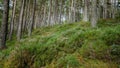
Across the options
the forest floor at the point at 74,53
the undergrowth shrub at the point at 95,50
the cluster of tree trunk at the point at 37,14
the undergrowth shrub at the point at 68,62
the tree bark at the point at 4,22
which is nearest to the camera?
the undergrowth shrub at the point at 68,62

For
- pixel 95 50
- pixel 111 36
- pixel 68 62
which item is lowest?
pixel 68 62

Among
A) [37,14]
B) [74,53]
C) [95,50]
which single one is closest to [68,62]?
[74,53]

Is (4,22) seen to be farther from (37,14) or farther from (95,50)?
(37,14)

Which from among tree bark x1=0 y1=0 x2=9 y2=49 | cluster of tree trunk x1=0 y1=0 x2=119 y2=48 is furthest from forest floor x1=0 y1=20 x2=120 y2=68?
cluster of tree trunk x1=0 y1=0 x2=119 y2=48

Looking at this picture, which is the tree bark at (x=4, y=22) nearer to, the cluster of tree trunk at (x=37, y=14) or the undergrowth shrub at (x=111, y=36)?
the cluster of tree trunk at (x=37, y=14)

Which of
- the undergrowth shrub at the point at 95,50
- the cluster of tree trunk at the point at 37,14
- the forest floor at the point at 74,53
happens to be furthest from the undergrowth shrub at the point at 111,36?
the cluster of tree trunk at the point at 37,14

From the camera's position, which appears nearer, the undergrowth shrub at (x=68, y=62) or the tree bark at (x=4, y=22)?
the undergrowth shrub at (x=68, y=62)

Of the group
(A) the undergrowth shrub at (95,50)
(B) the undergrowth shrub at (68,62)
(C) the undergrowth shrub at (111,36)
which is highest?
(C) the undergrowth shrub at (111,36)

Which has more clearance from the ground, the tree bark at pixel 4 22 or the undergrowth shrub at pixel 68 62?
the tree bark at pixel 4 22

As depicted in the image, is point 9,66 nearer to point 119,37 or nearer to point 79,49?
point 79,49

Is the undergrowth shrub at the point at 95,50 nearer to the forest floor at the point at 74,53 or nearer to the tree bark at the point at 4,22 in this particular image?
the forest floor at the point at 74,53

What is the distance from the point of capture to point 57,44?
779cm

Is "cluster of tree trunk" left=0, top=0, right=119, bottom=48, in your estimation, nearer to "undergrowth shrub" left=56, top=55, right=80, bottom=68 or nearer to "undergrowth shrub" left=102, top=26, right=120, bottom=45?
"undergrowth shrub" left=56, top=55, right=80, bottom=68

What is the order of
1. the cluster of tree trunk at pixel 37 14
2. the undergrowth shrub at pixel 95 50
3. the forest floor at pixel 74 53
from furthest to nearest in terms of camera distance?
the cluster of tree trunk at pixel 37 14 < the undergrowth shrub at pixel 95 50 < the forest floor at pixel 74 53
